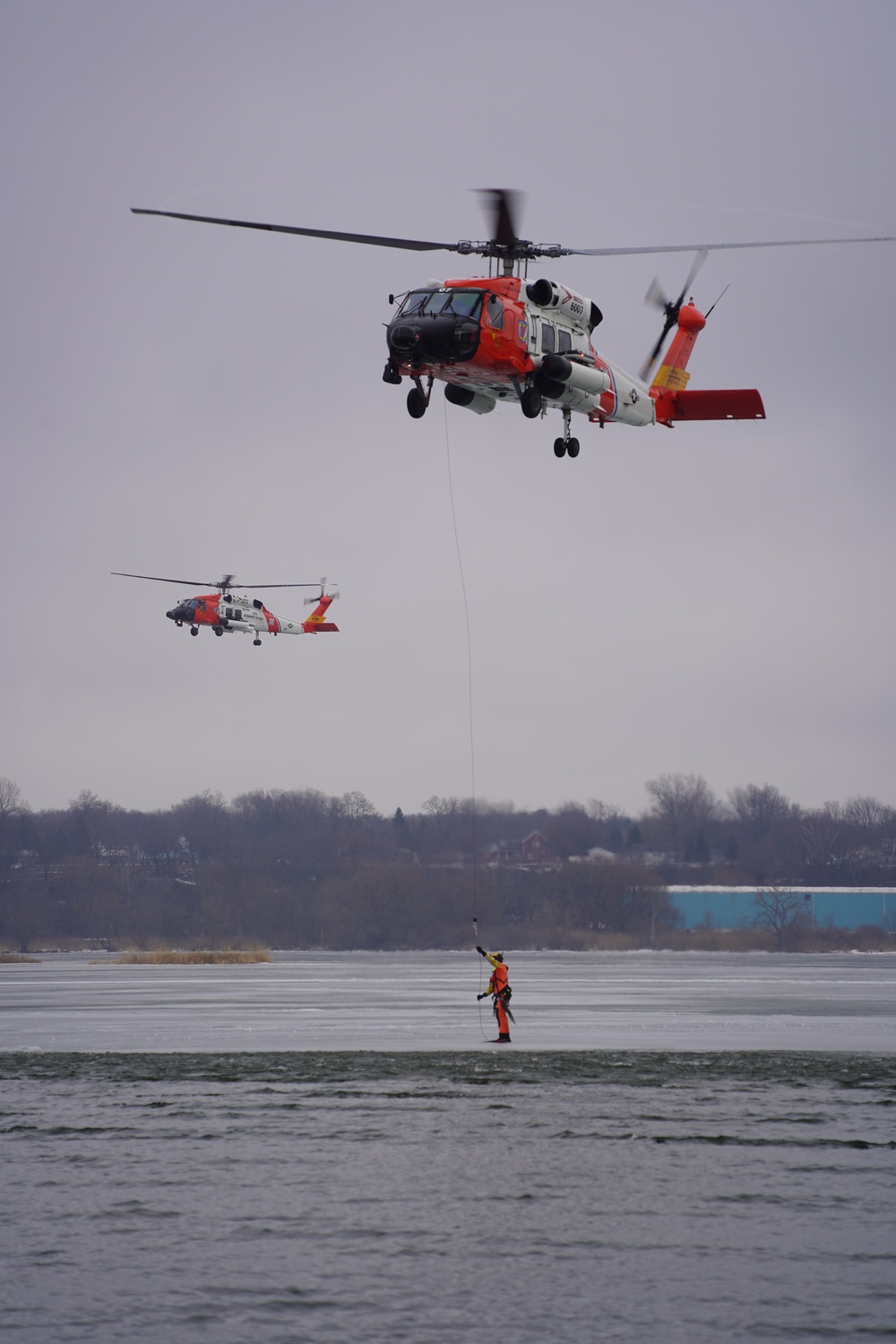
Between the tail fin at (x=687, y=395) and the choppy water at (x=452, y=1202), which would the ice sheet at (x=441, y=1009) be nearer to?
the choppy water at (x=452, y=1202)

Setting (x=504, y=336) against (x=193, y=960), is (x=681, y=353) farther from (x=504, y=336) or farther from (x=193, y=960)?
(x=193, y=960)

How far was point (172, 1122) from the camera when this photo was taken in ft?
63.3

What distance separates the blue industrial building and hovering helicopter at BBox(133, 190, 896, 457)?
191ft

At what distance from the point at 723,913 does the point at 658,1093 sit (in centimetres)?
6479

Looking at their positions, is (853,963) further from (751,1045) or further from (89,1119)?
(89,1119)

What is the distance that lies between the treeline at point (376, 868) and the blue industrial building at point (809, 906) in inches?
37.7

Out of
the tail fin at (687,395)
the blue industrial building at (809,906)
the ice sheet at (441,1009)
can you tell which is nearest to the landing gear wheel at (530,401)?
the tail fin at (687,395)

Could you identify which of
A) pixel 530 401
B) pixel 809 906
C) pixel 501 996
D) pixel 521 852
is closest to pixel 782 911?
pixel 809 906

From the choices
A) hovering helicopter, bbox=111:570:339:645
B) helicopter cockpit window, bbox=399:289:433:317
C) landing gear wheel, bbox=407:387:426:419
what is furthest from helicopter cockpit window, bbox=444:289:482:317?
hovering helicopter, bbox=111:570:339:645

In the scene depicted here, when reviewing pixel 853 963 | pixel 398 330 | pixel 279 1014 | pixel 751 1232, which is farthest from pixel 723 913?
pixel 751 1232

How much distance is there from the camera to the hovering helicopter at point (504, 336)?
22.9m

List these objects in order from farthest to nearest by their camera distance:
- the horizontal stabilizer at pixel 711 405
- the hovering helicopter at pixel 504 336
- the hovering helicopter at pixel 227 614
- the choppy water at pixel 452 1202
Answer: the hovering helicopter at pixel 227 614 < the horizontal stabilizer at pixel 711 405 < the hovering helicopter at pixel 504 336 < the choppy water at pixel 452 1202

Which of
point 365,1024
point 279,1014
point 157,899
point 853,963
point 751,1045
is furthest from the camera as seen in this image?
point 157,899

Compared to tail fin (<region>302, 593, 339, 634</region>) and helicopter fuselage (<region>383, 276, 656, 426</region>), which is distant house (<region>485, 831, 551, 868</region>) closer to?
tail fin (<region>302, 593, 339, 634</region>)
